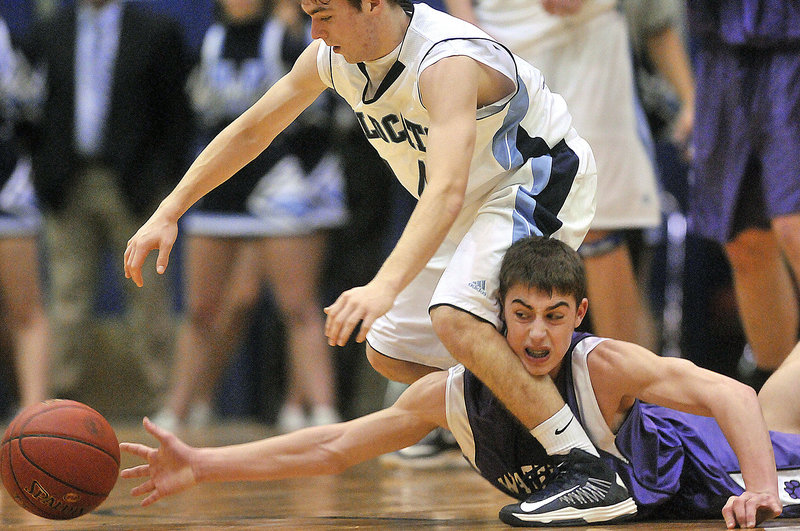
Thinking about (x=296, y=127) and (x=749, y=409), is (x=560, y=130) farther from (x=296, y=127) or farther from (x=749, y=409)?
(x=296, y=127)

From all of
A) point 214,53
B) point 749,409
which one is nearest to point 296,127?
point 214,53

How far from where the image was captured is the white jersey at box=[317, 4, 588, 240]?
3.22 meters

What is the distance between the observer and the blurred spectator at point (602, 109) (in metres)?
4.84

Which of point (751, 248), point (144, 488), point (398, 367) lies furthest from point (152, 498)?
point (751, 248)

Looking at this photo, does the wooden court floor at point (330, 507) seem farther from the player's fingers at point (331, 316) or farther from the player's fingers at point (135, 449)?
the player's fingers at point (331, 316)

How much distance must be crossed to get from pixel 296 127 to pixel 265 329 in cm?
134

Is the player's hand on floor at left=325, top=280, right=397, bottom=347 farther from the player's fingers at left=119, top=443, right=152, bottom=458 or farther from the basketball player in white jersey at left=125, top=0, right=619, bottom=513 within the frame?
the player's fingers at left=119, top=443, right=152, bottom=458

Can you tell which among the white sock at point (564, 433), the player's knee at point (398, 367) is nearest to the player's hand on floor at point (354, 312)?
the white sock at point (564, 433)

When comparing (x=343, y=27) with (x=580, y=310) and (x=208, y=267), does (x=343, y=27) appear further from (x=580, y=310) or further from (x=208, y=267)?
(x=208, y=267)

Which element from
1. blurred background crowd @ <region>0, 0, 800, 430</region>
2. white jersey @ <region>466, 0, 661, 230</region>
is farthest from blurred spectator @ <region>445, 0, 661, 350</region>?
blurred background crowd @ <region>0, 0, 800, 430</region>

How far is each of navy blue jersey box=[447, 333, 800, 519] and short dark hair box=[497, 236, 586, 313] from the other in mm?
209

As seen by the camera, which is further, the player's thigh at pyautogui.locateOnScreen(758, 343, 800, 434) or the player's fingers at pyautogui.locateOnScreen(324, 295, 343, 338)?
the player's thigh at pyautogui.locateOnScreen(758, 343, 800, 434)

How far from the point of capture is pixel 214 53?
641cm

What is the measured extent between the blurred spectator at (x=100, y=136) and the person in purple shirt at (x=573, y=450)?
12.3 ft
